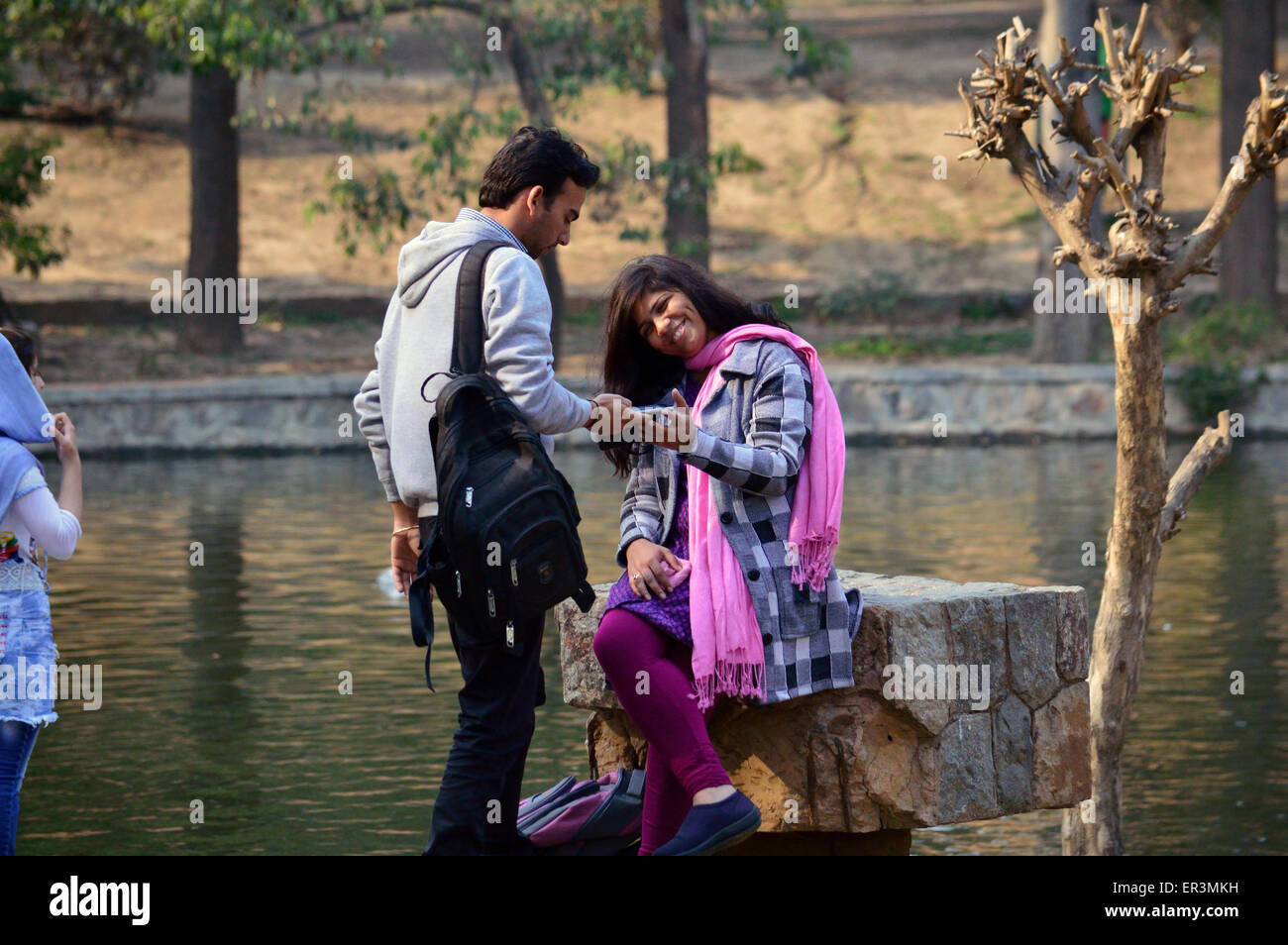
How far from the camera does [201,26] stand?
19562mm

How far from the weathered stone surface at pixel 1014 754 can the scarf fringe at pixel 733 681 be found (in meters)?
0.88

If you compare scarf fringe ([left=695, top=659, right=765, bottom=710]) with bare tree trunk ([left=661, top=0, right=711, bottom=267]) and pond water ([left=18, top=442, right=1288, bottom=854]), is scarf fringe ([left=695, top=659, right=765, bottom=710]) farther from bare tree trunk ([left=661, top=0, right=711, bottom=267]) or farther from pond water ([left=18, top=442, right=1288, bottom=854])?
bare tree trunk ([left=661, top=0, right=711, bottom=267])

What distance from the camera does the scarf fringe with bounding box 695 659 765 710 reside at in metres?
4.73

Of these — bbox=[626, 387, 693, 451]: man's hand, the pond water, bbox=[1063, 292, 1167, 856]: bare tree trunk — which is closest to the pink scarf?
bbox=[626, 387, 693, 451]: man's hand

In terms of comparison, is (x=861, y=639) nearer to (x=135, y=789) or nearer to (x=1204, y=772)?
(x=1204, y=772)

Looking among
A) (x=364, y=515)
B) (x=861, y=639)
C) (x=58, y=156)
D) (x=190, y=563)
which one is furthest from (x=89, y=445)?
(x=861, y=639)

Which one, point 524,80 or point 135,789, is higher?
point 524,80

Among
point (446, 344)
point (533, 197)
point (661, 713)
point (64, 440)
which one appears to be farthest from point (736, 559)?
point (64, 440)

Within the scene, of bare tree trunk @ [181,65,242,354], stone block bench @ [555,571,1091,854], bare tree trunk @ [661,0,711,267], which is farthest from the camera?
bare tree trunk @ [661,0,711,267]

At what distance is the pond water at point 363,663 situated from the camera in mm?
6973

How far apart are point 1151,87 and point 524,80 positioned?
16831mm

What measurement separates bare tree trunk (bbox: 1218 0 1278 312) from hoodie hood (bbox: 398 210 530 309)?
2010 centimetres

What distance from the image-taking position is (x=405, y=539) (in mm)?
4812

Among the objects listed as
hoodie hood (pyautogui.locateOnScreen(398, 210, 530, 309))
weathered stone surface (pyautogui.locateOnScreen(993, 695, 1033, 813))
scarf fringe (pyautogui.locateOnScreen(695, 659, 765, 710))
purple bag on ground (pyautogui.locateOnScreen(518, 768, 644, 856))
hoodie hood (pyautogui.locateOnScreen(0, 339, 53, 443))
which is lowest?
purple bag on ground (pyautogui.locateOnScreen(518, 768, 644, 856))
